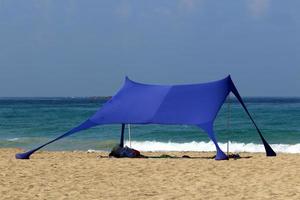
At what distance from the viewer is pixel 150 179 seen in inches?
373

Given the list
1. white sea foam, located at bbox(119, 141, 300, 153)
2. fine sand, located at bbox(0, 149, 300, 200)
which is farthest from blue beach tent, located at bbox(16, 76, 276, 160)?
white sea foam, located at bbox(119, 141, 300, 153)

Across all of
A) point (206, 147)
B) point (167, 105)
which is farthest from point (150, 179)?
point (206, 147)

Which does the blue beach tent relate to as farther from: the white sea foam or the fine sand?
the white sea foam

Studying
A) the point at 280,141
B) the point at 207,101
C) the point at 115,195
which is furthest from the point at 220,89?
the point at 280,141

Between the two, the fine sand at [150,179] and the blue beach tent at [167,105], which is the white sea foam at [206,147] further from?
the fine sand at [150,179]

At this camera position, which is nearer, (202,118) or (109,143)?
(202,118)

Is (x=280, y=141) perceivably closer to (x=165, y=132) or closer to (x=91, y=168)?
(x=165, y=132)

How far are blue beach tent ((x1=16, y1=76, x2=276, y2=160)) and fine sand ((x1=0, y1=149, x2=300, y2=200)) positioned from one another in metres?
0.84

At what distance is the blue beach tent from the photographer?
39.7 ft

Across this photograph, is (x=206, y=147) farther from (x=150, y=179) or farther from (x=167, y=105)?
(x=150, y=179)

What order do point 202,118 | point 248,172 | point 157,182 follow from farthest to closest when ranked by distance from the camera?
point 202,118, point 248,172, point 157,182

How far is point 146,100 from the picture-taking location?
12867mm

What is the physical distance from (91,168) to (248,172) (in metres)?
2.80

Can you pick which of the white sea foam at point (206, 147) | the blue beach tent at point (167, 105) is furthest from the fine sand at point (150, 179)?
the white sea foam at point (206, 147)
